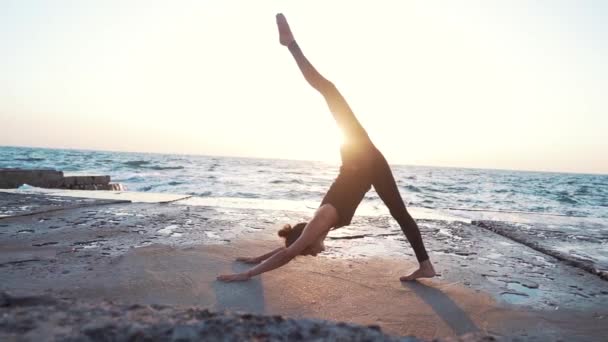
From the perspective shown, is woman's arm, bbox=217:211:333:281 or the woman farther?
the woman

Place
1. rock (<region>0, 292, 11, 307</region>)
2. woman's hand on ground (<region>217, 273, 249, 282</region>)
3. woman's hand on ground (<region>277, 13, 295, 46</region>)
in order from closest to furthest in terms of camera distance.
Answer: rock (<region>0, 292, 11, 307</region>) → woman's hand on ground (<region>217, 273, 249, 282</region>) → woman's hand on ground (<region>277, 13, 295, 46</region>)

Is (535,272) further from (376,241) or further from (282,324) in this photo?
(282,324)

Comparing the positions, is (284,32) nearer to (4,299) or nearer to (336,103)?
(336,103)

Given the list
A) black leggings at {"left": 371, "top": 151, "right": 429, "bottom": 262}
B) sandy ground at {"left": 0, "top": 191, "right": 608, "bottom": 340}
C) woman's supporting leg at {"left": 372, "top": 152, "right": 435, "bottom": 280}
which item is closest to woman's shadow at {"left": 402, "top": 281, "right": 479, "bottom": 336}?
sandy ground at {"left": 0, "top": 191, "right": 608, "bottom": 340}

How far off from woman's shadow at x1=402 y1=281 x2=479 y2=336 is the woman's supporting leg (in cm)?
13

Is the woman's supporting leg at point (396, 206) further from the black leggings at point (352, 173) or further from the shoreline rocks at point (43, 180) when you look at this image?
the shoreline rocks at point (43, 180)

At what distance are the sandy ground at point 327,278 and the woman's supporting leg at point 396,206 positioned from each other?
0.34ft

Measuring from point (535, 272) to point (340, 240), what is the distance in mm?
1828

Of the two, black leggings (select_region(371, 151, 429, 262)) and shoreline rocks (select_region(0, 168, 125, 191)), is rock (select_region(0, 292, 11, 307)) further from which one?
shoreline rocks (select_region(0, 168, 125, 191))

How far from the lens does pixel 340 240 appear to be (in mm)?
4203

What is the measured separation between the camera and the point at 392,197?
2.86 m

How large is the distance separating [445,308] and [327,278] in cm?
83

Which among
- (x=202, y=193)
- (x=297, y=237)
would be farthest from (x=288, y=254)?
(x=202, y=193)

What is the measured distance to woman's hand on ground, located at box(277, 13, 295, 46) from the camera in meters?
2.93
